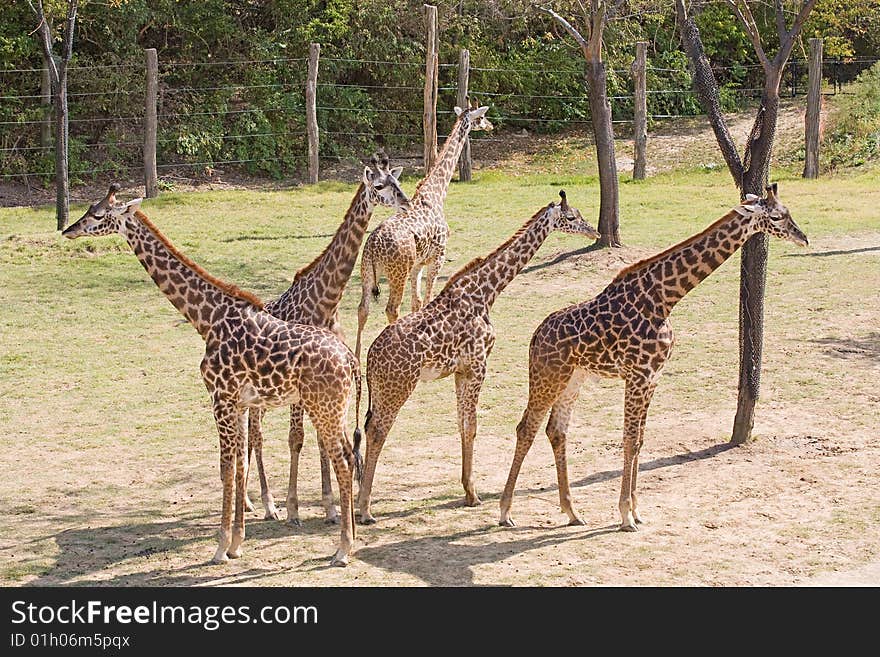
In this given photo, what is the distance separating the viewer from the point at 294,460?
356 inches

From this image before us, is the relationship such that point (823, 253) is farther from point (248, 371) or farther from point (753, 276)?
point (248, 371)

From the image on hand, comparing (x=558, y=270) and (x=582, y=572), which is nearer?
(x=582, y=572)

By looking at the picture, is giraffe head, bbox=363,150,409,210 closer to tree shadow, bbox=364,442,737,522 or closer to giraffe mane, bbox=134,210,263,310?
giraffe mane, bbox=134,210,263,310

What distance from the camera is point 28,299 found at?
15.8 meters

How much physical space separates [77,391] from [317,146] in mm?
13170

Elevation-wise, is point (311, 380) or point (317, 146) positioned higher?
point (317, 146)

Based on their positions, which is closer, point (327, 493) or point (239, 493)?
point (239, 493)

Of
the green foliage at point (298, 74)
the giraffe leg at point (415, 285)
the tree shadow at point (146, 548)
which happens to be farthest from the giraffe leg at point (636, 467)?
the green foliage at point (298, 74)

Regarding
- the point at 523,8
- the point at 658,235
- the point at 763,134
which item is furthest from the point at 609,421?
the point at 523,8

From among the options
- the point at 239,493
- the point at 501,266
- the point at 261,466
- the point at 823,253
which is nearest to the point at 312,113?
the point at 823,253

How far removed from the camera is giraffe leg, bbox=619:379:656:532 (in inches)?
342

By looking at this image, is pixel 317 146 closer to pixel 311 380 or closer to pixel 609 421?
pixel 609 421

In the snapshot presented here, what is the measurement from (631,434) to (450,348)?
4.91ft
